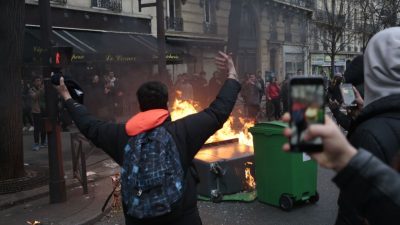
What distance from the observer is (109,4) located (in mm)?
16531

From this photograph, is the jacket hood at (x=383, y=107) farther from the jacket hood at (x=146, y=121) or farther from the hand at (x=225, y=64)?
the hand at (x=225, y=64)

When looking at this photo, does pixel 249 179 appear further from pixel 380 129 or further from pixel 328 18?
pixel 328 18

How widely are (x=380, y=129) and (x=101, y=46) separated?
46.0ft

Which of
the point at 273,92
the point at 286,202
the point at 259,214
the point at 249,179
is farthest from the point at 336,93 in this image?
the point at 273,92

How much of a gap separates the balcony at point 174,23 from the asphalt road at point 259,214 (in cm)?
1420

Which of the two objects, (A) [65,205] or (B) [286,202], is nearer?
(B) [286,202]

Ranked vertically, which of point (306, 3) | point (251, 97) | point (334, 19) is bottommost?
point (251, 97)

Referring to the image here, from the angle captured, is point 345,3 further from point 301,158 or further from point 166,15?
point 301,158

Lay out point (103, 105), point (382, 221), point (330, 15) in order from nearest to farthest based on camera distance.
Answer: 1. point (382, 221)
2. point (103, 105)
3. point (330, 15)

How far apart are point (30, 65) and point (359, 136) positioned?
12.5m

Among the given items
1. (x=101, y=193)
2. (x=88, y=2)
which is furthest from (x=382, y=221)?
(x=88, y=2)

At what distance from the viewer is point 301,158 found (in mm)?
5523

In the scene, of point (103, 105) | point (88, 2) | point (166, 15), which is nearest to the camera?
point (103, 105)

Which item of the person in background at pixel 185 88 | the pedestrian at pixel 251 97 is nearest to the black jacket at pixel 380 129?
the person in background at pixel 185 88
